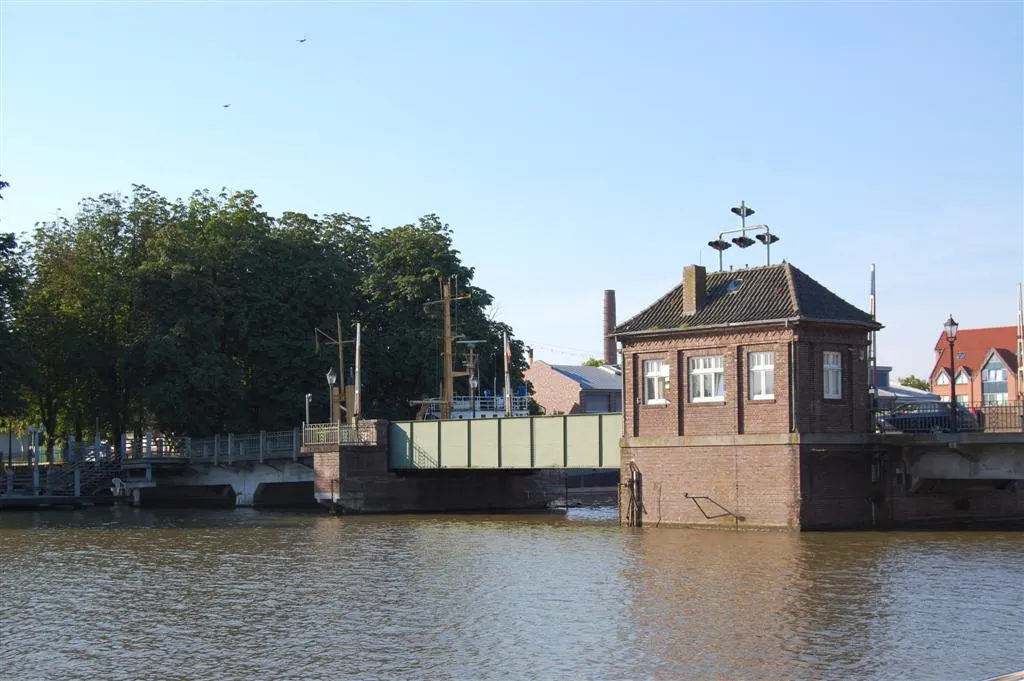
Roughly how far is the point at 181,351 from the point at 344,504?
48.7ft

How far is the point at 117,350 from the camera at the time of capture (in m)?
65.3

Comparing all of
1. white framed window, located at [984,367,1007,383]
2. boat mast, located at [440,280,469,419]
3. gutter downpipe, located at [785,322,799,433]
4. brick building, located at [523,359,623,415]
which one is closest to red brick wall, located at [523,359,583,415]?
brick building, located at [523,359,623,415]

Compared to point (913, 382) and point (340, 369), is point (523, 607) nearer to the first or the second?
point (340, 369)

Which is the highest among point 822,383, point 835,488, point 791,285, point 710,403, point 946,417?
point 791,285

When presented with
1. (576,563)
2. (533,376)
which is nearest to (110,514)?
(576,563)

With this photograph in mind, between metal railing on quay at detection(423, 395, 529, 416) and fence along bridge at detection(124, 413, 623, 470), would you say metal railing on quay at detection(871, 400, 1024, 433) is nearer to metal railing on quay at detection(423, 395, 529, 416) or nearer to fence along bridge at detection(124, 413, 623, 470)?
fence along bridge at detection(124, 413, 623, 470)

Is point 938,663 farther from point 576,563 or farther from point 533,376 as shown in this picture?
point 533,376

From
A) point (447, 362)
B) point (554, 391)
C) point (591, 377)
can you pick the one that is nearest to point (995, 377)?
point (591, 377)

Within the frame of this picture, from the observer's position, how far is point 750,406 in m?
38.1

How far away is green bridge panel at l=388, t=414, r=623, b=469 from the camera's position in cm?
4409

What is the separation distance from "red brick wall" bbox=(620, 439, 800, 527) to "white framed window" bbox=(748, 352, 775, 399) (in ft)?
5.22

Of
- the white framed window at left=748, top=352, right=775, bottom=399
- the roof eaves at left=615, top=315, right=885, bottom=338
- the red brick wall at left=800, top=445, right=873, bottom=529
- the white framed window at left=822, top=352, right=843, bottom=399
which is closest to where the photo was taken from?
the red brick wall at left=800, top=445, right=873, bottom=529

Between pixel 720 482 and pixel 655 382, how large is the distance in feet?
13.6

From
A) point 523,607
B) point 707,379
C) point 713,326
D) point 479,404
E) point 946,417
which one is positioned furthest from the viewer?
point 479,404
